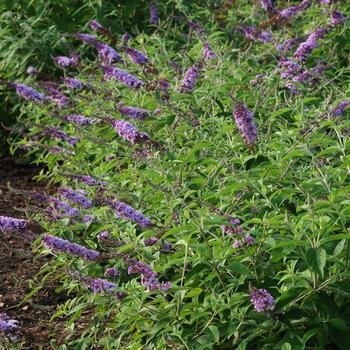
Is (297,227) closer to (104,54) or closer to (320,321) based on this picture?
(320,321)

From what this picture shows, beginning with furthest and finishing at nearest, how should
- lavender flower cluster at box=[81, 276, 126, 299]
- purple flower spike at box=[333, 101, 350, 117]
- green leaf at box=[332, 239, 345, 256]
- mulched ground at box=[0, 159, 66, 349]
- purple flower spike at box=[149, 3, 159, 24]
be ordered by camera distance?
purple flower spike at box=[149, 3, 159, 24]
mulched ground at box=[0, 159, 66, 349]
purple flower spike at box=[333, 101, 350, 117]
lavender flower cluster at box=[81, 276, 126, 299]
green leaf at box=[332, 239, 345, 256]

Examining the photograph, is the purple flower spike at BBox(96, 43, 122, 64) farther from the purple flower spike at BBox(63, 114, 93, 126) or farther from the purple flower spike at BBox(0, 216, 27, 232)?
the purple flower spike at BBox(0, 216, 27, 232)

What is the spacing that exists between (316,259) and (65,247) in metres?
1.05

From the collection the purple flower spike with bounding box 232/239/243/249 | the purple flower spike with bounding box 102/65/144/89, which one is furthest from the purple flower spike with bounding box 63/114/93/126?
the purple flower spike with bounding box 232/239/243/249

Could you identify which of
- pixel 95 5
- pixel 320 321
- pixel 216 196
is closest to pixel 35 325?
pixel 216 196

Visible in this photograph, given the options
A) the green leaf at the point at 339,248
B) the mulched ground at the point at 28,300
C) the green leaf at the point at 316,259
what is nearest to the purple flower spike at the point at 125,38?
the mulched ground at the point at 28,300

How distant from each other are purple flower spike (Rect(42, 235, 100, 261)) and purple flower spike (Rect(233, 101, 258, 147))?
84 cm

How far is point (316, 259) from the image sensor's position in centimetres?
335

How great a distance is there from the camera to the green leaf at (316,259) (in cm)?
331

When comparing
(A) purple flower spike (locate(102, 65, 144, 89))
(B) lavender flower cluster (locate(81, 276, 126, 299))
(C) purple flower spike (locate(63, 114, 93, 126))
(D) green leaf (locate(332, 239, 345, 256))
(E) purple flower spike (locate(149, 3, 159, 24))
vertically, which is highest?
(A) purple flower spike (locate(102, 65, 144, 89))

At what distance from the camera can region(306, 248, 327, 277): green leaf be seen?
130 inches

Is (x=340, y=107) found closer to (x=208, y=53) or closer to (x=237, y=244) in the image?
(x=237, y=244)

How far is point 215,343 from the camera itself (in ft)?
12.1

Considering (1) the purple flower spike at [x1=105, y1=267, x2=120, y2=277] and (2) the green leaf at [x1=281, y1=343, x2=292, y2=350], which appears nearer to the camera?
(2) the green leaf at [x1=281, y1=343, x2=292, y2=350]
